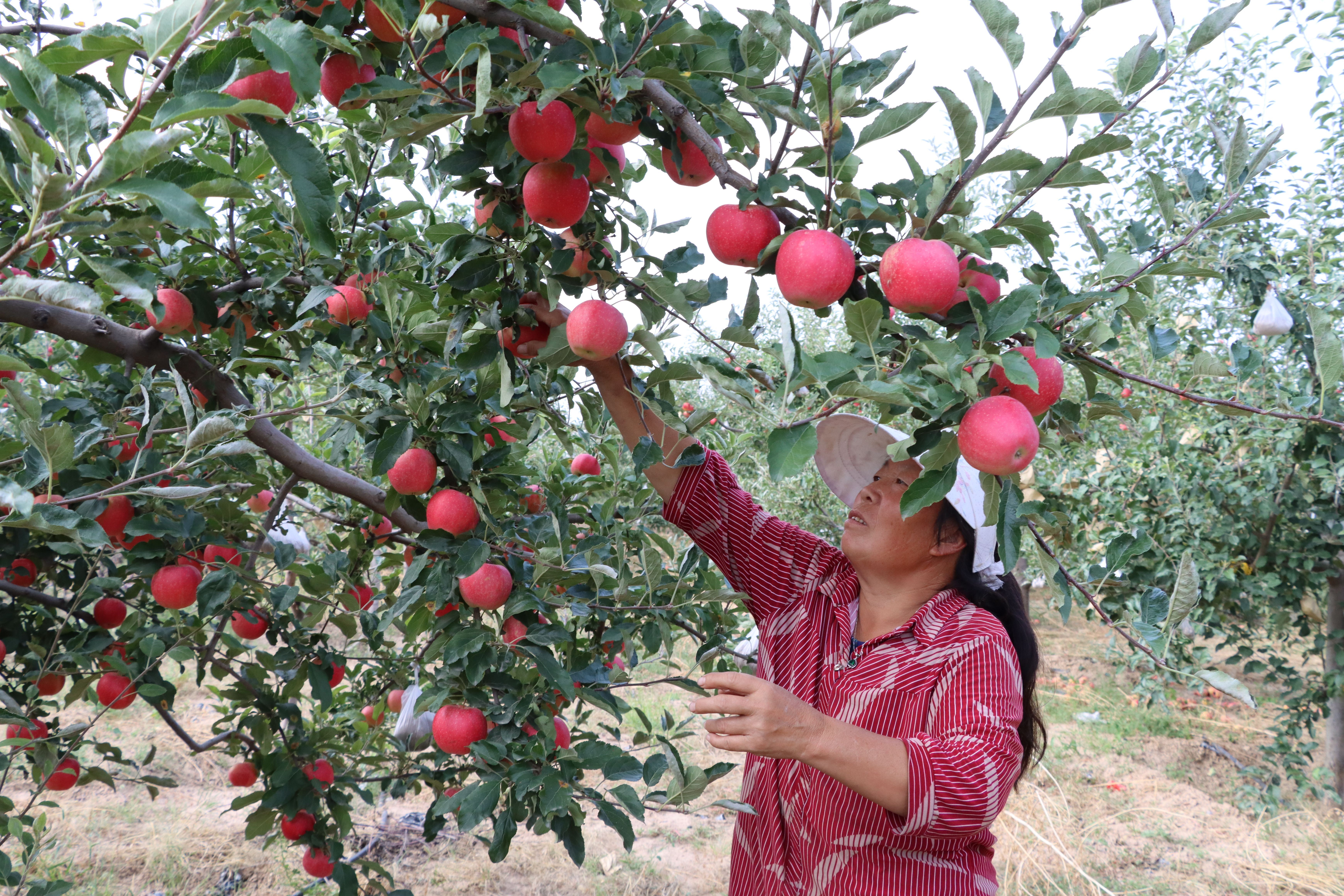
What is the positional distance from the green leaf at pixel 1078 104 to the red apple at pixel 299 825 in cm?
216

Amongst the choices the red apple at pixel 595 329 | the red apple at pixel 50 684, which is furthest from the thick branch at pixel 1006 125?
the red apple at pixel 50 684

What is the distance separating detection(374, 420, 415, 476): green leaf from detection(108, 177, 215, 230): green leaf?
2.36ft

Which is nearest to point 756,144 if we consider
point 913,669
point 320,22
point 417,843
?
point 320,22

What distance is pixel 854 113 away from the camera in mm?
902

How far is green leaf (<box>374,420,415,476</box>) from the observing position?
4.36ft

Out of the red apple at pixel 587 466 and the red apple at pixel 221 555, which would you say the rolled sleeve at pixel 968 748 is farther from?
the red apple at pixel 221 555

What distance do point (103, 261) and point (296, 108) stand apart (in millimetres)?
1481

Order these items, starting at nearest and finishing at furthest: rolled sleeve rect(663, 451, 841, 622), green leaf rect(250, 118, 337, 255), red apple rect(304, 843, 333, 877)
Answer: green leaf rect(250, 118, 337, 255)
rolled sleeve rect(663, 451, 841, 622)
red apple rect(304, 843, 333, 877)

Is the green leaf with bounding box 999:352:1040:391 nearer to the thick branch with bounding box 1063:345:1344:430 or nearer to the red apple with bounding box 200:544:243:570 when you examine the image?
the thick branch with bounding box 1063:345:1344:430

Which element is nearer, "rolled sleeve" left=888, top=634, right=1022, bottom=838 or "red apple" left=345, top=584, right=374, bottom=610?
"rolled sleeve" left=888, top=634, right=1022, bottom=838

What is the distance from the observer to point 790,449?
2.88 ft

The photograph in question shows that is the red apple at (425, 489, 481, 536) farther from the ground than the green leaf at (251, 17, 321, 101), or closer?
closer

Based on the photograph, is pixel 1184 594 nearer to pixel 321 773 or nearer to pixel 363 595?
pixel 363 595

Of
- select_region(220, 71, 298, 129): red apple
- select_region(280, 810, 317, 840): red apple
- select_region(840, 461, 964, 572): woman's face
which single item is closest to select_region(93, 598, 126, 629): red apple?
select_region(280, 810, 317, 840): red apple
